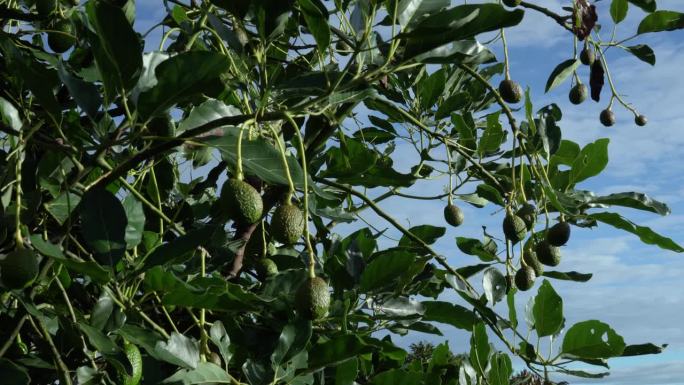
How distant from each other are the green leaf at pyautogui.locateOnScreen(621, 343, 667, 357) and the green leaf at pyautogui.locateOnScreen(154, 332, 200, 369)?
99 centimetres

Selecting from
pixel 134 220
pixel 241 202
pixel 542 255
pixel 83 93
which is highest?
pixel 83 93

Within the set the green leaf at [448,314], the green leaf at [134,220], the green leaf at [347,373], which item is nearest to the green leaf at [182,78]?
the green leaf at [134,220]

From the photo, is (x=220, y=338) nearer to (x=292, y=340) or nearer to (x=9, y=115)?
(x=292, y=340)

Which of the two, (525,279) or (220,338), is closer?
(220,338)

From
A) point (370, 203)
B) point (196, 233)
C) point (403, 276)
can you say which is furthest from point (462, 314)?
point (196, 233)

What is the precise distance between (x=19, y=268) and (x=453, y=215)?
1166 millimetres

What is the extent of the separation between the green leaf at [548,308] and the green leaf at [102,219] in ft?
3.04

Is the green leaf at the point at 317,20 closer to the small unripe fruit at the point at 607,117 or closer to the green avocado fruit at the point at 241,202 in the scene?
the green avocado fruit at the point at 241,202

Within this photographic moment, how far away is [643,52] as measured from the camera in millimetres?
2158

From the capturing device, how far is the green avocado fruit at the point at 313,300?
1188 mm

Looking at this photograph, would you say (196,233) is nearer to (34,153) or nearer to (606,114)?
(34,153)

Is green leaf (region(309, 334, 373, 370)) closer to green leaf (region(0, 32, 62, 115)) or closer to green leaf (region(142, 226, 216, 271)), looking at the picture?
green leaf (region(142, 226, 216, 271))

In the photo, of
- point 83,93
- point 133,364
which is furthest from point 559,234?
point 83,93

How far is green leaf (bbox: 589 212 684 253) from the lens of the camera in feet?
5.82
